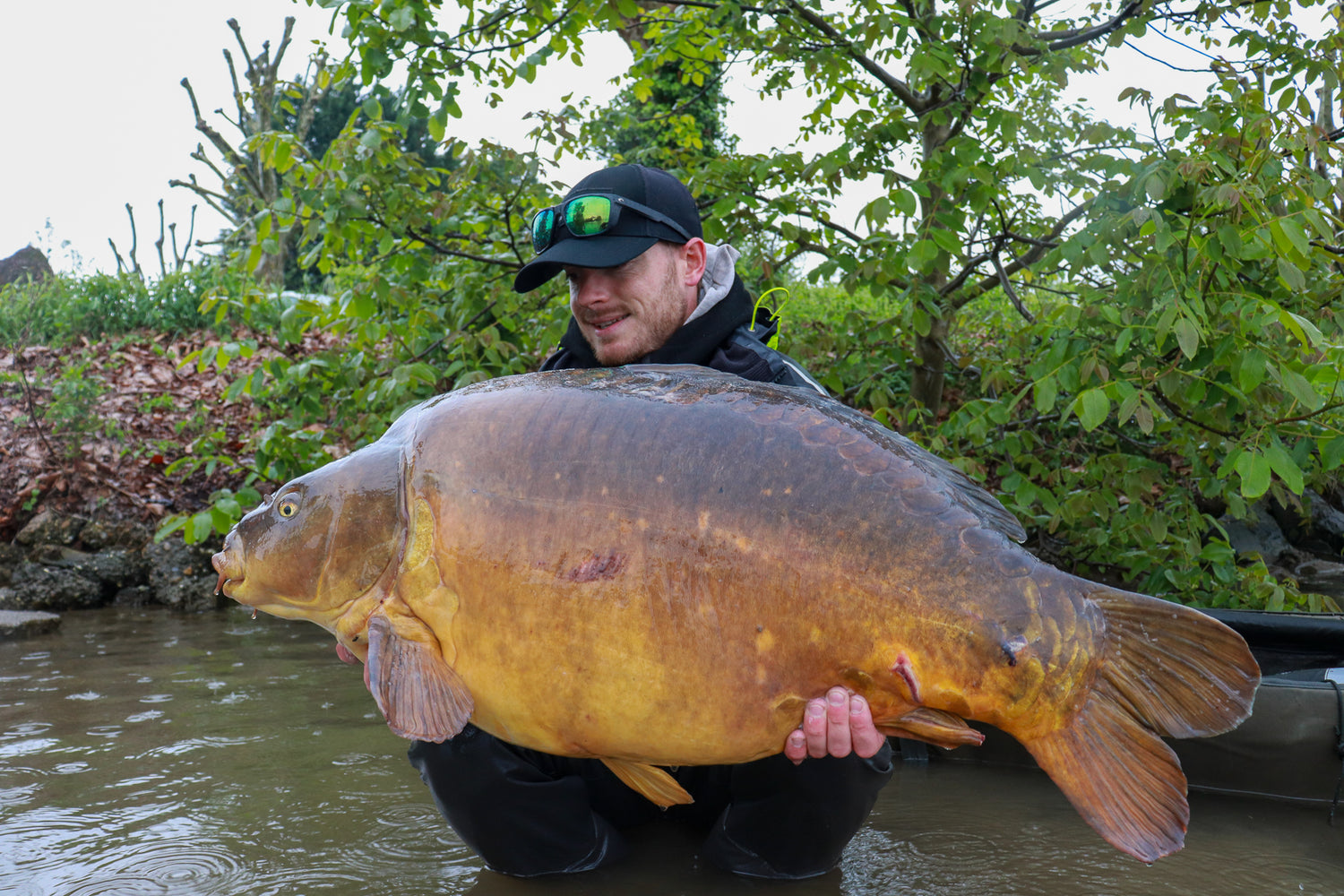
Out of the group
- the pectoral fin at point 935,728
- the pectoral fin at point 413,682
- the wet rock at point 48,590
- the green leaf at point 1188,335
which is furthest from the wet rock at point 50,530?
the green leaf at point 1188,335

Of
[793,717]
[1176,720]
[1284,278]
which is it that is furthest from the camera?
[1284,278]

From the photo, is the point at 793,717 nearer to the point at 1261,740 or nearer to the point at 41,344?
the point at 1261,740

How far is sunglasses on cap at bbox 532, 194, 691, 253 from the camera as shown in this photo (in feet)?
8.41

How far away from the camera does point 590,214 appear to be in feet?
8.41

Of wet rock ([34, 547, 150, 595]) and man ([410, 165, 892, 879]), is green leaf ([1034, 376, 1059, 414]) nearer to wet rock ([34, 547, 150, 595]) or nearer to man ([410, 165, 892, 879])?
man ([410, 165, 892, 879])

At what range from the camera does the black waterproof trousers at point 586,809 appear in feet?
7.45

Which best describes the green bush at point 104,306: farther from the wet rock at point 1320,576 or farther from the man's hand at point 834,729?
the man's hand at point 834,729

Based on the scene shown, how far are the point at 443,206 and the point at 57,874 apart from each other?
292cm

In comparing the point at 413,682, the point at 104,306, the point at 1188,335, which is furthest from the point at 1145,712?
the point at 104,306

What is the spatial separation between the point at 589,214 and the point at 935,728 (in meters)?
1.54

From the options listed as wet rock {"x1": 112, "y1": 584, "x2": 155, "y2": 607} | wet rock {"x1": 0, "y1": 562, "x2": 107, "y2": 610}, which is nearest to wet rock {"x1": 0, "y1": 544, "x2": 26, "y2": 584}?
wet rock {"x1": 0, "y1": 562, "x2": 107, "y2": 610}

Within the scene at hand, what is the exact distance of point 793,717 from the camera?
1.72 metres

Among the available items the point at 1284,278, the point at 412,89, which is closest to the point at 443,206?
the point at 412,89

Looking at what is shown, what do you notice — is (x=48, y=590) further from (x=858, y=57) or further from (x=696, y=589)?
(x=696, y=589)
